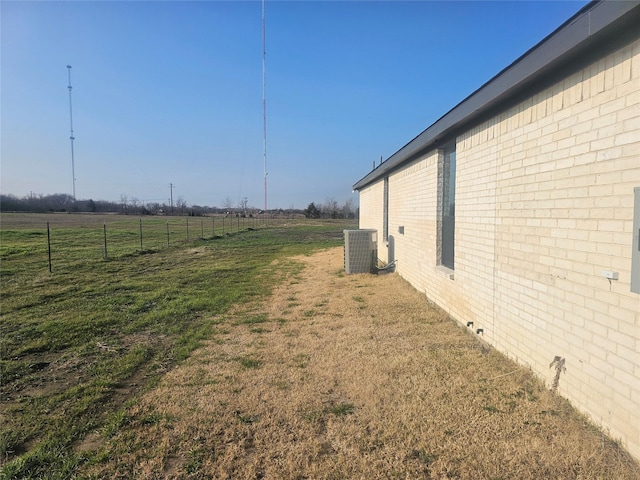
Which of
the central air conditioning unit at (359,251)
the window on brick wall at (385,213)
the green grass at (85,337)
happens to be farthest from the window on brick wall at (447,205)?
the window on brick wall at (385,213)

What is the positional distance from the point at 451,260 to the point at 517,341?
2465mm

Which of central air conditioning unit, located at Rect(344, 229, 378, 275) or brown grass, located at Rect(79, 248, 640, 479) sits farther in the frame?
central air conditioning unit, located at Rect(344, 229, 378, 275)

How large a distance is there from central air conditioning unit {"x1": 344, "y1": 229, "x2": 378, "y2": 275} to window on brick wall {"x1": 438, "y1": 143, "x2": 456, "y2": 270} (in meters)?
3.75

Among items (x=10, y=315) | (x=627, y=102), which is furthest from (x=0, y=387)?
(x=627, y=102)

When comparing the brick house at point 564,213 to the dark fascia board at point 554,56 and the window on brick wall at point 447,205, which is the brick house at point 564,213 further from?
the window on brick wall at point 447,205

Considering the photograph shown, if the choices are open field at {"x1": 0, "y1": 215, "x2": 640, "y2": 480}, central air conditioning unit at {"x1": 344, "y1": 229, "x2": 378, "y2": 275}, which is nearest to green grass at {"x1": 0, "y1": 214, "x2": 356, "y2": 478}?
open field at {"x1": 0, "y1": 215, "x2": 640, "y2": 480}

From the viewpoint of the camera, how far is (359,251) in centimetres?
1028

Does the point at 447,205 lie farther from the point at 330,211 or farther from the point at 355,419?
the point at 330,211

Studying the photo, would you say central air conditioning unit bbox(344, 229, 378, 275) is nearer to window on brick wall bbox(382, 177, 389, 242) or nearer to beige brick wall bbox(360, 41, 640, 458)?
window on brick wall bbox(382, 177, 389, 242)

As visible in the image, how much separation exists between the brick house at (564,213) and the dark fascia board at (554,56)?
1 cm

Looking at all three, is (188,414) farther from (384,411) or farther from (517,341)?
(517,341)

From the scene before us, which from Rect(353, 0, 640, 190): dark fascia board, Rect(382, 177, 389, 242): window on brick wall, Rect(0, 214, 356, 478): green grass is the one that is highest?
Rect(353, 0, 640, 190): dark fascia board

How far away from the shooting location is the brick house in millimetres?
2482

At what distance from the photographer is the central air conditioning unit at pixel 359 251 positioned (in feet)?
33.4
